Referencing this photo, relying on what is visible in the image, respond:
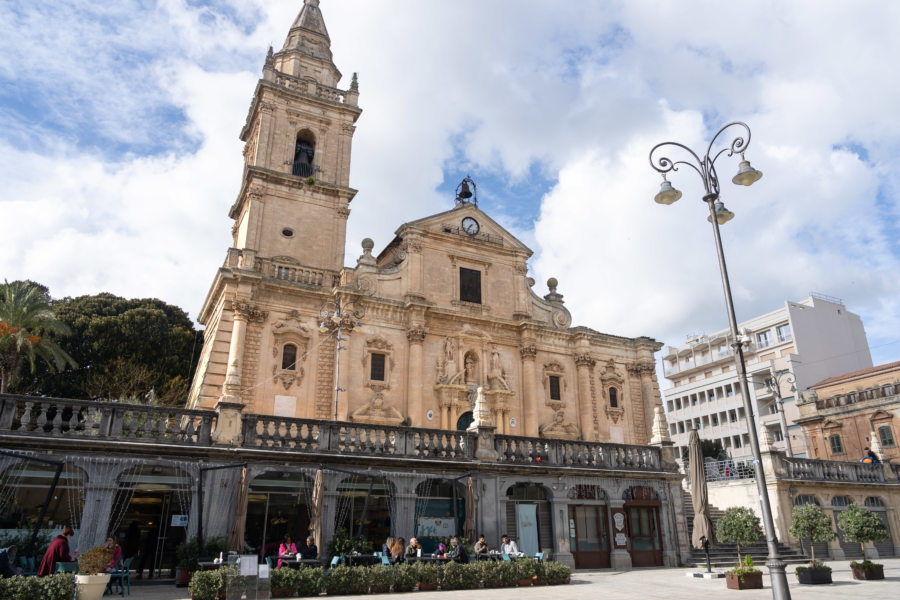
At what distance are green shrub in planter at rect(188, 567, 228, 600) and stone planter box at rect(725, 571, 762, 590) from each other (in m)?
12.5

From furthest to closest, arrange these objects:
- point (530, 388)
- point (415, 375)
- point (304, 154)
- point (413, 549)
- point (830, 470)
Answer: point (304, 154) → point (530, 388) → point (415, 375) → point (830, 470) → point (413, 549)

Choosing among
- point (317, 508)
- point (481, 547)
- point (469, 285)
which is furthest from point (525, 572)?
point (469, 285)

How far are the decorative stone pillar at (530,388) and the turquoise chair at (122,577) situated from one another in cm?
1930

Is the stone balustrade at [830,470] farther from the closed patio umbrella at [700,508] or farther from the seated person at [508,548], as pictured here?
the seated person at [508,548]

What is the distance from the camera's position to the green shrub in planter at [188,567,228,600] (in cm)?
1249

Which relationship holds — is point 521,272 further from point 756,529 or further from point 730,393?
point 730,393

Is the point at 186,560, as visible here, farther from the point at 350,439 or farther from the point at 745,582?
the point at 745,582

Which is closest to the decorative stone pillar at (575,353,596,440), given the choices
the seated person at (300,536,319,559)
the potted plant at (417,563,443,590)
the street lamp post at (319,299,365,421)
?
the street lamp post at (319,299,365,421)

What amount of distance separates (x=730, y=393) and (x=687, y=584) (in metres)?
46.7

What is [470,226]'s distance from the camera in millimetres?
33438

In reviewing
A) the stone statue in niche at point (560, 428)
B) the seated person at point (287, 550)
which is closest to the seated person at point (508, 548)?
the seated person at point (287, 550)

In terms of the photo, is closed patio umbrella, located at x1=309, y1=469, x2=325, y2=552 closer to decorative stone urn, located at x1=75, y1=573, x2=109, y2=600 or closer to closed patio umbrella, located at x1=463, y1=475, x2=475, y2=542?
closed patio umbrella, located at x1=463, y1=475, x2=475, y2=542

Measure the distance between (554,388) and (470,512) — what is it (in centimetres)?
1517

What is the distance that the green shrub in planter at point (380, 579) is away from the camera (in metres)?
14.6
